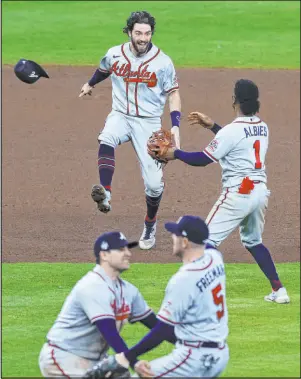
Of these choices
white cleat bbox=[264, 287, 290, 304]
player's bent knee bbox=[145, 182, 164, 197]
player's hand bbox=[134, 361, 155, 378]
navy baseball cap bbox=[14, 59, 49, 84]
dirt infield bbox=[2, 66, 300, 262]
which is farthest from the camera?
dirt infield bbox=[2, 66, 300, 262]

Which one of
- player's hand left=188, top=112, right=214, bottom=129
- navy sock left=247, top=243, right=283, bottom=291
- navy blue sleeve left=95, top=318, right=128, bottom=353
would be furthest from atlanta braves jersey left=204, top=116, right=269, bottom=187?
navy blue sleeve left=95, top=318, right=128, bottom=353

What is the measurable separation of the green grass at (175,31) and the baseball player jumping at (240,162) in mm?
13467

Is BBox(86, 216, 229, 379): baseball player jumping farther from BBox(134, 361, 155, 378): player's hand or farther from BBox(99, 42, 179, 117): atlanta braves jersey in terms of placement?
BBox(99, 42, 179, 117): atlanta braves jersey

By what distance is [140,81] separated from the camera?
1195 centimetres

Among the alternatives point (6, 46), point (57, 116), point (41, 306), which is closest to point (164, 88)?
point (41, 306)

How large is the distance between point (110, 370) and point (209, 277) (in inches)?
31.2

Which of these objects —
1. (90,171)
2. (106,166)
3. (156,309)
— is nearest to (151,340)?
(156,309)

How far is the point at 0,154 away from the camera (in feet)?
51.1

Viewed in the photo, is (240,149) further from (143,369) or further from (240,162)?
(143,369)

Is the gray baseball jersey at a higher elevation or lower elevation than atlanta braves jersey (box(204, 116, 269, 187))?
lower

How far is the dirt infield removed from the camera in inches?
496

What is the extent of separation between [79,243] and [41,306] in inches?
107

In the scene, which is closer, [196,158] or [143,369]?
[143,369]

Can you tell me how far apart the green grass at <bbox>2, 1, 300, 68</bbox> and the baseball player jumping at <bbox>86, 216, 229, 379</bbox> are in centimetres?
1630
